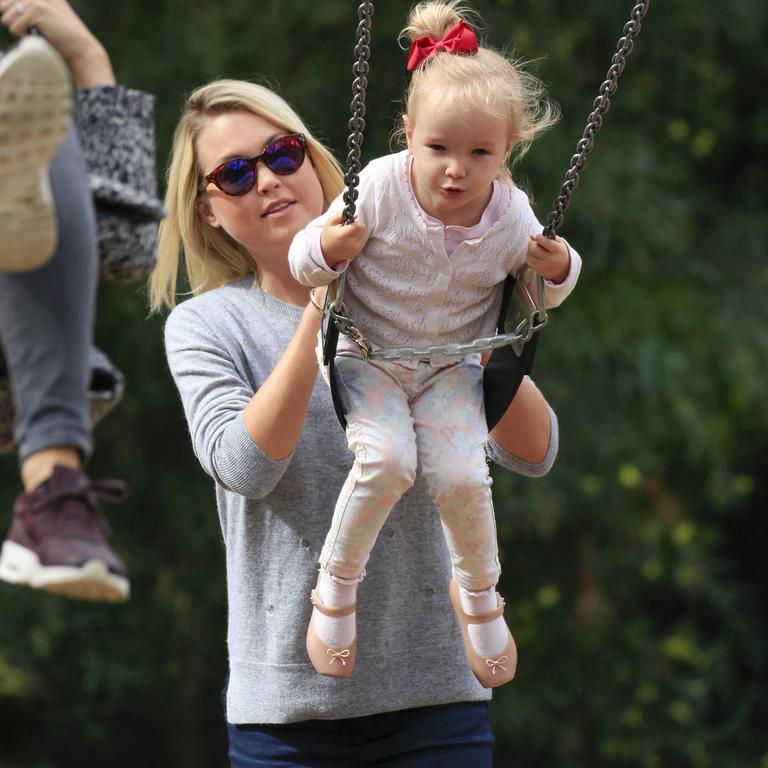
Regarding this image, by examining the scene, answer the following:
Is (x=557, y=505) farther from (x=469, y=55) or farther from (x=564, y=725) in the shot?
(x=469, y=55)

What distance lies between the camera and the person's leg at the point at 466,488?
170 cm

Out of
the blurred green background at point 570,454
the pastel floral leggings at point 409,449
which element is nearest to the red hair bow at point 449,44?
the pastel floral leggings at point 409,449

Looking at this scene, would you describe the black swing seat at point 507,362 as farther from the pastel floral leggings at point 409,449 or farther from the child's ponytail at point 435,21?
the child's ponytail at point 435,21

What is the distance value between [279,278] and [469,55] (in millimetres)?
521

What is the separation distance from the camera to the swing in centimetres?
160

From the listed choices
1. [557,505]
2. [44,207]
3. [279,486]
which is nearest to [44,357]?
[44,207]

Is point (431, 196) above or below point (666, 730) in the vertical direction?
above

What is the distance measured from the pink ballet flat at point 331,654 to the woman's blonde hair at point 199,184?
1.77 ft

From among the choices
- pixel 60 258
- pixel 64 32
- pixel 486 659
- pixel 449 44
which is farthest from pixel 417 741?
pixel 64 32

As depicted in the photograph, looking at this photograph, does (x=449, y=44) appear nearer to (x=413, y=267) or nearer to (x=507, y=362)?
(x=413, y=267)

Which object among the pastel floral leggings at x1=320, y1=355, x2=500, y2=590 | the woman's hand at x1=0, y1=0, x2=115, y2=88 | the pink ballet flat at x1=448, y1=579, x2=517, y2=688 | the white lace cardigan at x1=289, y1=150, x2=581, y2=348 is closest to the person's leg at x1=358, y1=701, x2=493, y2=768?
the pink ballet flat at x1=448, y1=579, x2=517, y2=688

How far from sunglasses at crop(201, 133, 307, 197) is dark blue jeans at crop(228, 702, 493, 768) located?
0.67 m

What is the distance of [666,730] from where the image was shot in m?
5.25

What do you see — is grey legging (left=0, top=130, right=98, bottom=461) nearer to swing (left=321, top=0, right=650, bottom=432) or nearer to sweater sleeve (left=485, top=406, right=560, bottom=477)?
swing (left=321, top=0, right=650, bottom=432)
